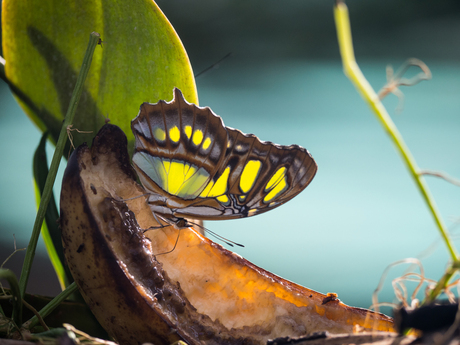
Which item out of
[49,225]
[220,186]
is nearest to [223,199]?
[220,186]

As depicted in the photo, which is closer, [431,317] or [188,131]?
[431,317]

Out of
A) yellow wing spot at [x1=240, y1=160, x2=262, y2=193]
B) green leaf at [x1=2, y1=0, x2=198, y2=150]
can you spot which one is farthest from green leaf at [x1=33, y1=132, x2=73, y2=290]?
yellow wing spot at [x1=240, y1=160, x2=262, y2=193]

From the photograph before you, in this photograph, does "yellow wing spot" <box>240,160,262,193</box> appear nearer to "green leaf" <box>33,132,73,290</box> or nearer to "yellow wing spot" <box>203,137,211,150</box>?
"yellow wing spot" <box>203,137,211,150</box>

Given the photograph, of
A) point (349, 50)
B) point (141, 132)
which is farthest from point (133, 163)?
point (349, 50)

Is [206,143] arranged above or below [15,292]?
above

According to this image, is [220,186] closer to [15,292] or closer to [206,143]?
[206,143]

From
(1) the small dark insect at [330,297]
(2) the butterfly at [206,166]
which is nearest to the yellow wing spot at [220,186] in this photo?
(2) the butterfly at [206,166]
